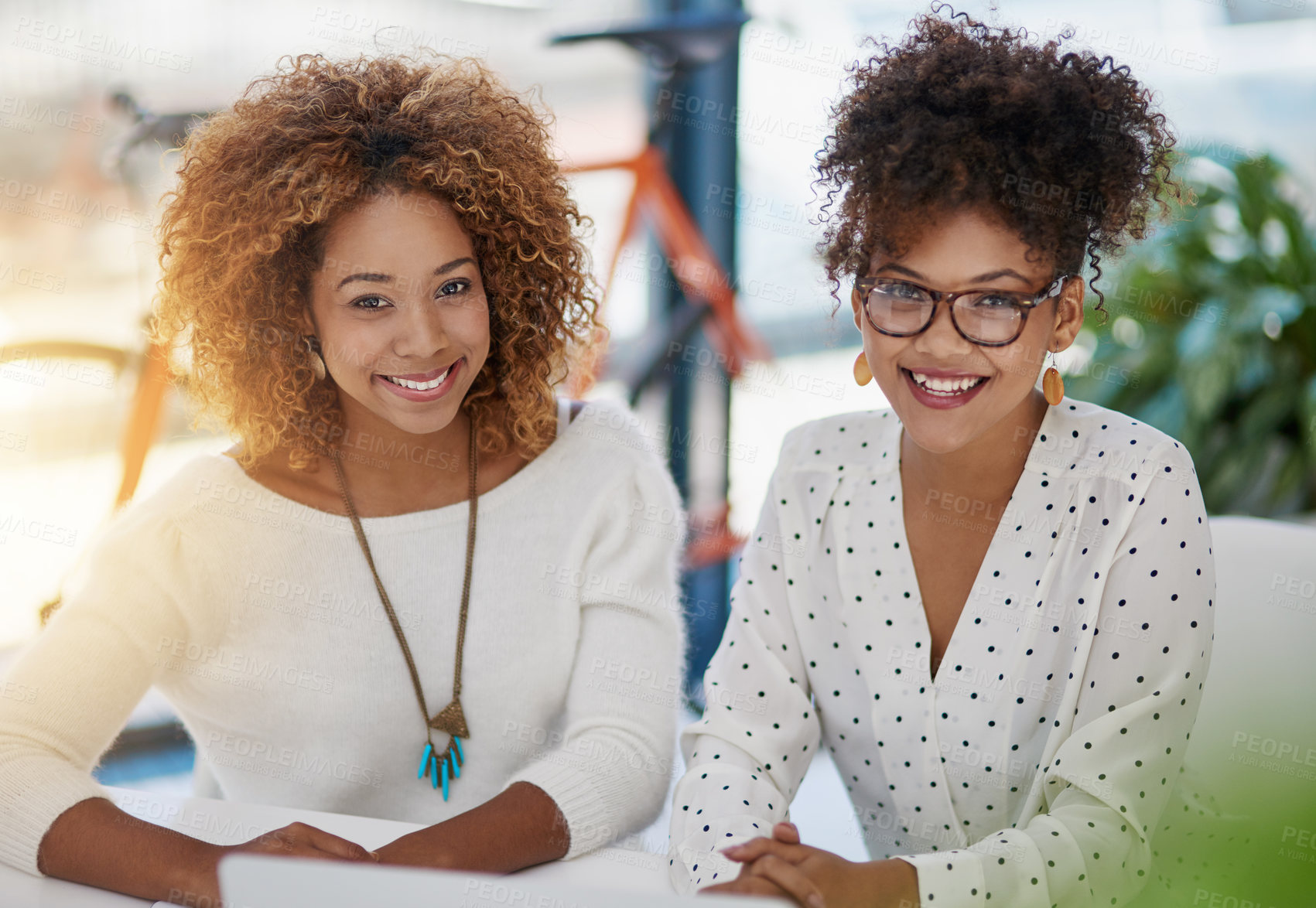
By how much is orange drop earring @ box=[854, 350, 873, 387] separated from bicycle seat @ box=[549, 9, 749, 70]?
165 centimetres

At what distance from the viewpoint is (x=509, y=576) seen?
1.43 m

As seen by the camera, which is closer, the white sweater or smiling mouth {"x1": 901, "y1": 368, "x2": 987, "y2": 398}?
smiling mouth {"x1": 901, "y1": 368, "x2": 987, "y2": 398}

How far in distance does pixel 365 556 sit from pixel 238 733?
0.92 feet

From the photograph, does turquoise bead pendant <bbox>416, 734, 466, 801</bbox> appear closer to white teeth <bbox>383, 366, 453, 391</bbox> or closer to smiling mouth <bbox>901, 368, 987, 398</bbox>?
white teeth <bbox>383, 366, 453, 391</bbox>

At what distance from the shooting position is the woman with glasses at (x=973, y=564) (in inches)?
43.9

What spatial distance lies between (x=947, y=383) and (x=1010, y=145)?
0.25 metres

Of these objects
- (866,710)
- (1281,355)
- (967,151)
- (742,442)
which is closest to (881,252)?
(967,151)

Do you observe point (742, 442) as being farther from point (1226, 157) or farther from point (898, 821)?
point (898, 821)

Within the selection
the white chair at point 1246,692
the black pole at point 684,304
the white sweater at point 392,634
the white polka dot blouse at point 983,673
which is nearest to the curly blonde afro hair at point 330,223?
the white sweater at point 392,634

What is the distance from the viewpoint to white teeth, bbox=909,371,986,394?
1164mm
